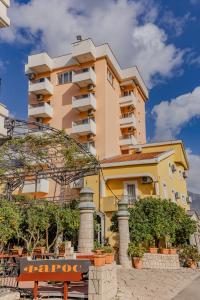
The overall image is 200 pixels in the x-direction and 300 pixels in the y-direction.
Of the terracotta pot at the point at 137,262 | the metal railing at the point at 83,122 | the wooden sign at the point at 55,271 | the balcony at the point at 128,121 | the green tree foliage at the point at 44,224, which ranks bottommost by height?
the wooden sign at the point at 55,271

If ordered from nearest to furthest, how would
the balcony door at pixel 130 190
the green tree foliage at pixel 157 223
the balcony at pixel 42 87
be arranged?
1. the green tree foliage at pixel 157 223
2. the balcony door at pixel 130 190
3. the balcony at pixel 42 87

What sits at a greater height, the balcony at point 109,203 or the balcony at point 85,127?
the balcony at point 85,127

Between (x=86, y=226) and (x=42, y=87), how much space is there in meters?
25.6

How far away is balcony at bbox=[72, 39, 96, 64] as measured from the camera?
33750 mm

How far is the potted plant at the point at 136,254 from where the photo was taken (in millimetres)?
16297

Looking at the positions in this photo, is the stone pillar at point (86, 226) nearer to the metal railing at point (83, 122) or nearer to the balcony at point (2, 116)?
the balcony at point (2, 116)

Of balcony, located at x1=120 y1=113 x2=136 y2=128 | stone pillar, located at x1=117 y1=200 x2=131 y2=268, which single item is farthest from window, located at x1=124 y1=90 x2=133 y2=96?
stone pillar, located at x1=117 y1=200 x2=131 y2=268

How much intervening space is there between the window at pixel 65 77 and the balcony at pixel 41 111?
318 centimetres

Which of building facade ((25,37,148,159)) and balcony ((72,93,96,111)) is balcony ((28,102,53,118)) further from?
balcony ((72,93,96,111))

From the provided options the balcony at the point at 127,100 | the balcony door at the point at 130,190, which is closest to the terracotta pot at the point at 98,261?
the balcony door at the point at 130,190

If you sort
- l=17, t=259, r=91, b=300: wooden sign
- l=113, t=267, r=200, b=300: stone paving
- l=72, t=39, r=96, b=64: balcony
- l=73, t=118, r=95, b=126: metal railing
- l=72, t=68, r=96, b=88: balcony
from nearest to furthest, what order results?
l=17, t=259, r=91, b=300: wooden sign → l=113, t=267, r=200, b=300: stone paving → l=73, t=118, r=95, b=126: metal railing → l=72, t=68, r=96, b=88: balcony → l=72, t=39, r=96, b=64: balcony

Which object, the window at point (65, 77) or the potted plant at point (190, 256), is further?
the window at point (65, 77)

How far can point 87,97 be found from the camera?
33156mm

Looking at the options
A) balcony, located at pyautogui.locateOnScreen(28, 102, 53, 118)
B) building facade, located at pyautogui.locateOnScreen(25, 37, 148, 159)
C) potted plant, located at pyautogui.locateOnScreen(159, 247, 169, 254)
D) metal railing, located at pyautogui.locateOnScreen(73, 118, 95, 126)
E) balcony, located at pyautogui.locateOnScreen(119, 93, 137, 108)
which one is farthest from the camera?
balcony, located at pyautogui.locateOnScreen(119, 93, 137, 108)
